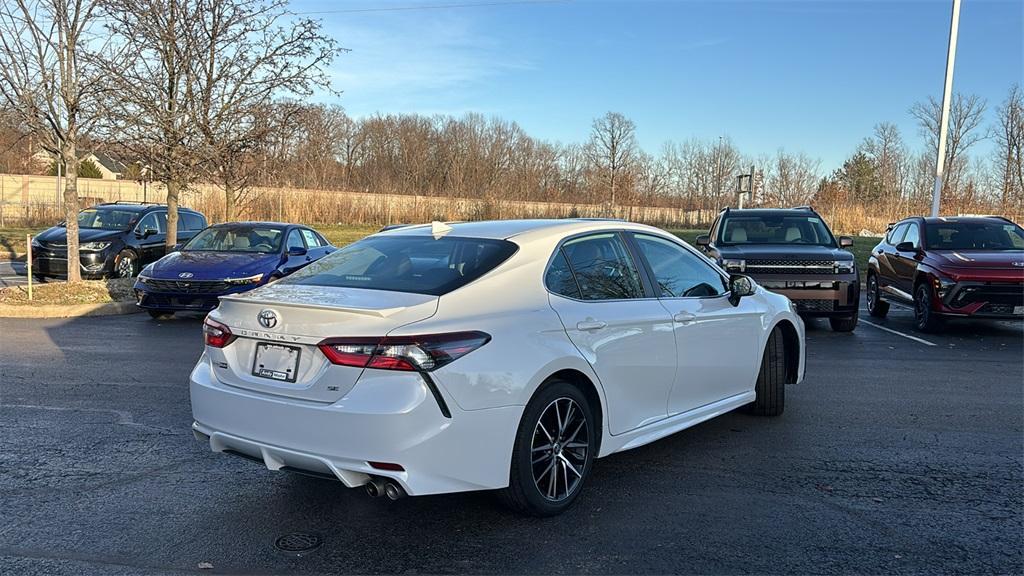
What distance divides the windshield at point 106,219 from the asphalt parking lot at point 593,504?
10.7 meters

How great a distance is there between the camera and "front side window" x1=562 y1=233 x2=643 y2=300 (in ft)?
15.2

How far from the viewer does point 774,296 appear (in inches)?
251

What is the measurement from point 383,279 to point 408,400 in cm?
100

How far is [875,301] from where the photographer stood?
13.8 metres

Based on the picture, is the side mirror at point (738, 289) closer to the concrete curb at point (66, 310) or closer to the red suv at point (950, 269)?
the red suv at point (950, 269)

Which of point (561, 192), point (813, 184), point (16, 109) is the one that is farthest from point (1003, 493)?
point (561, 192)

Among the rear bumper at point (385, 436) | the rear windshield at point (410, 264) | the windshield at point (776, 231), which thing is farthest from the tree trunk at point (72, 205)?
the rear bumper at point (385, 436)

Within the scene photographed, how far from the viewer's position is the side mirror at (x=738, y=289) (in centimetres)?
572

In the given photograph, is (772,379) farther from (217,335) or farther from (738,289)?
(217,335)

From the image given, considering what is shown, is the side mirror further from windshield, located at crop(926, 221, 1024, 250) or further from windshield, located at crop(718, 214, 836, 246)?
windshield, located at crop(926, 221, 1024, 250)

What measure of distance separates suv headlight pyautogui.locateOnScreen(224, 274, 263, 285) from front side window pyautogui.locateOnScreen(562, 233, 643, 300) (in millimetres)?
7977

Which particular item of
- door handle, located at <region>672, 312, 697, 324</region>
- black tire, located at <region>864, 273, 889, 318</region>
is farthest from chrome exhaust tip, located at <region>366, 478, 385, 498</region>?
black tire, located at <region>864, 273, 889, 318</region>

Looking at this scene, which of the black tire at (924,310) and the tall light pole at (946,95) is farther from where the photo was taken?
the tall light pole at (946,95)

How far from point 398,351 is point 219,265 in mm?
9066
